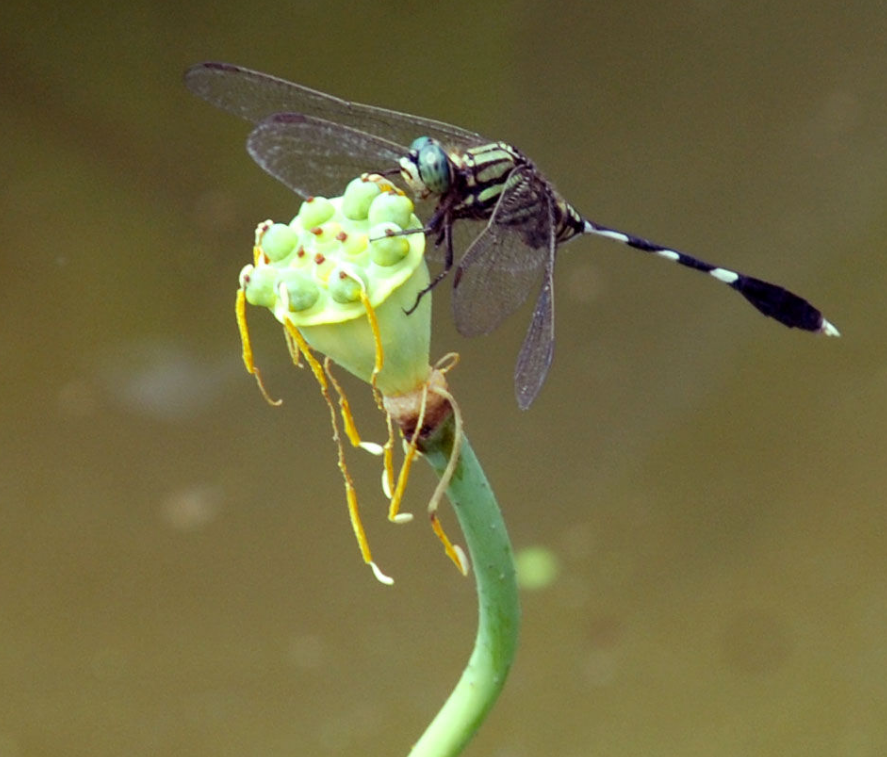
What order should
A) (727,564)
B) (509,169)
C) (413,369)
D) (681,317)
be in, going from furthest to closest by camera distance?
1. (681,317)
2. (727,564)
3. (509,169)
4. (413,369)

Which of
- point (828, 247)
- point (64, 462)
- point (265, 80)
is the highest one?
point (265, 80)

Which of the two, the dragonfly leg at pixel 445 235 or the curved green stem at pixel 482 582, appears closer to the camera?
the curved green stem at pixel 482 582

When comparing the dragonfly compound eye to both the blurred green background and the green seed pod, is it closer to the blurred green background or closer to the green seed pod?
the green seed pod

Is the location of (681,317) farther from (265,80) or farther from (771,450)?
(265,80)

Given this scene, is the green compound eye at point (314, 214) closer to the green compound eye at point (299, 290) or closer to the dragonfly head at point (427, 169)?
the green compound eye at point (299, 290)

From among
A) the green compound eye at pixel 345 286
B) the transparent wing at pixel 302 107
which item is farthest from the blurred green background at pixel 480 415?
the green compound eye at pixel 345 286

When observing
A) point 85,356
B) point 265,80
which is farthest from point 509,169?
point 85,356

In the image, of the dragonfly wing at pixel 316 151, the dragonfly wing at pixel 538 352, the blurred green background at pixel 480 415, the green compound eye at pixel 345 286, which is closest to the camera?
the green compound eye at pixel 345 286
